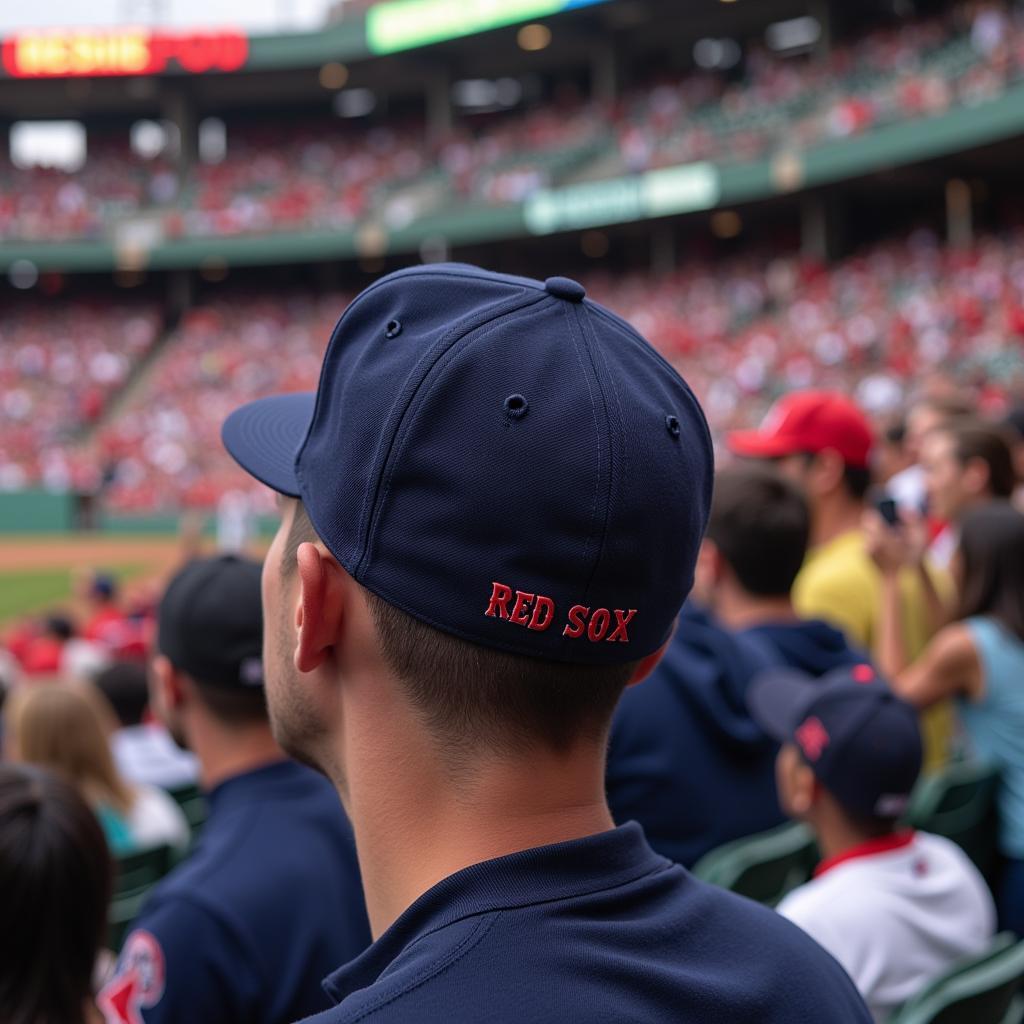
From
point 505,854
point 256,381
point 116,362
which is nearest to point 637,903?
point 505,854

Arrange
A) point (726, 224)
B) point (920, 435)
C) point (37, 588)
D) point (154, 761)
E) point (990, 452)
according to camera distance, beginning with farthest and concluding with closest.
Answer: point (726, 224)
point (37, 588)
point (920, 435)
point (154, 761)
point (990, 452)

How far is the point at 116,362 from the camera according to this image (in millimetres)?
36500

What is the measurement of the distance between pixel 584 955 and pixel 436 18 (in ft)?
119

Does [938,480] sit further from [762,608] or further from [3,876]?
[3,876]

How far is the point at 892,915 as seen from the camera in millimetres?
2615

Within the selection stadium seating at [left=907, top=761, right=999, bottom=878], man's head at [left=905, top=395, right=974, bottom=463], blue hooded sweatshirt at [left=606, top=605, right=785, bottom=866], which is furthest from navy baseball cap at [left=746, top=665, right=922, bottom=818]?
man's head at [left=905, top=395, right=974, bottom=463]

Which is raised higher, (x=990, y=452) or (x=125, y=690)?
(x=990, y=452)

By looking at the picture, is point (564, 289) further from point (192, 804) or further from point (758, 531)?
→ point (192, 804)

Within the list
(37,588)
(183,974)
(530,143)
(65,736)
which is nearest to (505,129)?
(530,143)

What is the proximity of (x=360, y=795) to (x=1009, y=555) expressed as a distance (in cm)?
322

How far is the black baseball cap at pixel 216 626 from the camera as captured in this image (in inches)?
107

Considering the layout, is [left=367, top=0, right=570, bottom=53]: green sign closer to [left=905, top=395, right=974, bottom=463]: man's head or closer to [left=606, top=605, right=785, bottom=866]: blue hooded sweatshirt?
[left=905, top=395, right=974, bottom=463]: man's head

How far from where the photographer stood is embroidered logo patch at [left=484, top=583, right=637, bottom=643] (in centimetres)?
123

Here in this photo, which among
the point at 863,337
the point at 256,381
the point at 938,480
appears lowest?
the point at 256,381
